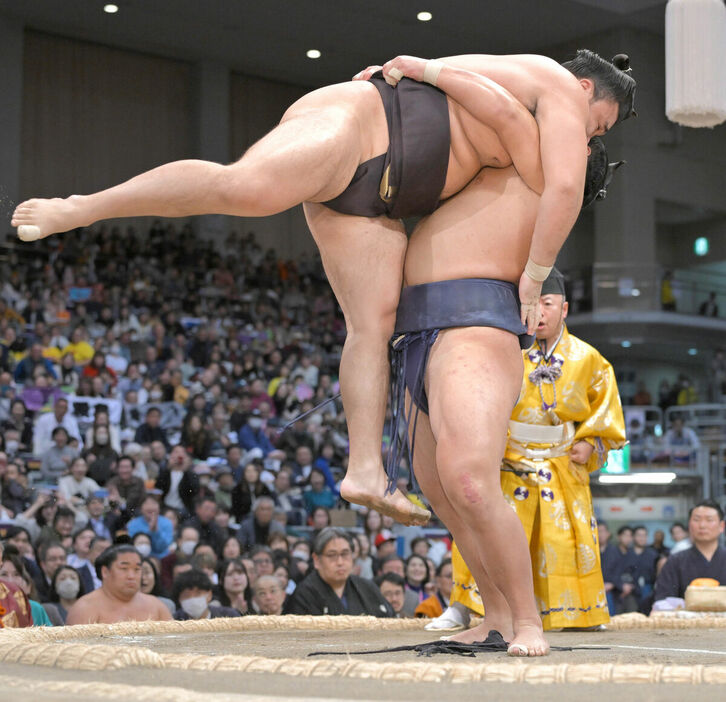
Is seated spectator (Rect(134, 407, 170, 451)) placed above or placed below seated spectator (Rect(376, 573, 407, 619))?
above

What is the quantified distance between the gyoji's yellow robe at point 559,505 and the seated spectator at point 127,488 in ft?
9.63

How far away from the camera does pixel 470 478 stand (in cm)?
171

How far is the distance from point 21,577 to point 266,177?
257 cm

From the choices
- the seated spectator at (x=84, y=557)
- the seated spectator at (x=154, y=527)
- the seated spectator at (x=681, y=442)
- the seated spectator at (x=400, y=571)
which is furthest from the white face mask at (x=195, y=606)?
the seated spectator at (x=681, y=442)

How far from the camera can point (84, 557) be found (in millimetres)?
4691

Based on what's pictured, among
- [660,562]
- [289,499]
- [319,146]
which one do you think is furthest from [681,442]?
[319,146]

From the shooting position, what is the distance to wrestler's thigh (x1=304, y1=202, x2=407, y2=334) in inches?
73.3

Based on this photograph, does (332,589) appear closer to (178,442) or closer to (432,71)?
(432,71)

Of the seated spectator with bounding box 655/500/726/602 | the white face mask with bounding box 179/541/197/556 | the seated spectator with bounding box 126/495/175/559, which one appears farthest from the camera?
the seated spectator with bounding box 126/495/175/559

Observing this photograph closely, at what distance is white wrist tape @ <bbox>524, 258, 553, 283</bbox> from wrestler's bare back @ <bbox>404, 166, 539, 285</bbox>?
0.04 m

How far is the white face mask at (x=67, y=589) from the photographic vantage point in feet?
13.4

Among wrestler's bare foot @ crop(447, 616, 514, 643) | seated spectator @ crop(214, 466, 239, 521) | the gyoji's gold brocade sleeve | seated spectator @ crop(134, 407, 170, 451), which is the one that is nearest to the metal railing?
seated spectator @ crop(134, 407, 170, 451)

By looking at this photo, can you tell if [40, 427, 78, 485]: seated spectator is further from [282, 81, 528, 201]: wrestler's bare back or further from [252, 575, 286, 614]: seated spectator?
[282, 81, 528, 201]: wrestler's bare back

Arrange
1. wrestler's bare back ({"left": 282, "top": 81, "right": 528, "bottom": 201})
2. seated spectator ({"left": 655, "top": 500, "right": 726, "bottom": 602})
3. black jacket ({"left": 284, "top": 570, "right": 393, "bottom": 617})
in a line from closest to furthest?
1. wrestler's bare back ({"left": 282, "top": 81, "right": 528, "bottom": 201})
2. black jacket ({"left": 284, "top": 570, "right": 393, "bottom": 617})
3. seated spectator ({"left": 655, "top": 500, "right": 726, "bottom": 602})
